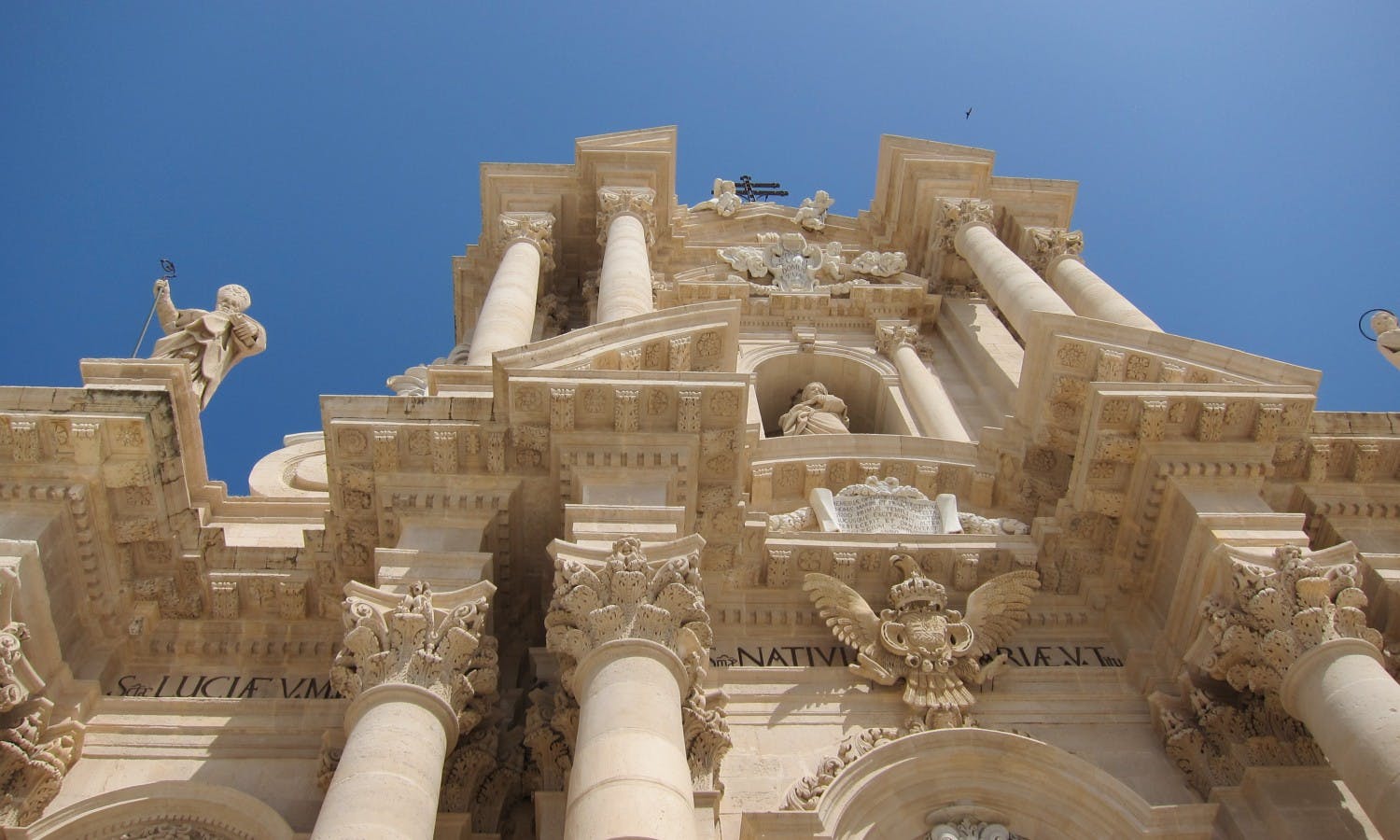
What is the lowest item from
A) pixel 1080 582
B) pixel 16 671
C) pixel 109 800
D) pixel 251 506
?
pixel 109 800

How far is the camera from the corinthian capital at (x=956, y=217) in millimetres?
22859

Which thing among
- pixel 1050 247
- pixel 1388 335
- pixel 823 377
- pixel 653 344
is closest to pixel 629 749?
pixel 653 344

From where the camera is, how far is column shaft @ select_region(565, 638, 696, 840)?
25.4ft

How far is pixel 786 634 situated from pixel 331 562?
4.56 m

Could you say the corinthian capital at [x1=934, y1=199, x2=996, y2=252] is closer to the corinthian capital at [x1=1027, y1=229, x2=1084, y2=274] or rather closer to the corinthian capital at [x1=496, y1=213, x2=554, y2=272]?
the corinthian capital at [x1=1027, y1=229, x2=1084, y2=274]

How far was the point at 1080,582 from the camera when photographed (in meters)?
13.0

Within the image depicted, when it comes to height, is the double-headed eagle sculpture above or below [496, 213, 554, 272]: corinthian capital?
below

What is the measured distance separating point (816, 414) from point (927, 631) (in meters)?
7.39

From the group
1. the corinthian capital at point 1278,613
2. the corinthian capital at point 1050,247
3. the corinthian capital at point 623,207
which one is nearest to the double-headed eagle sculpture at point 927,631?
the corinthian capital at point 1278,613

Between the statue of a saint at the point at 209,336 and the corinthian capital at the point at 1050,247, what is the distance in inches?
535

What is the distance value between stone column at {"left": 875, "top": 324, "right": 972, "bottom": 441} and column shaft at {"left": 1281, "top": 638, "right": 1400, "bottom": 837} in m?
7.68

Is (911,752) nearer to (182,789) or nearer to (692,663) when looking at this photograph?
(692,663)

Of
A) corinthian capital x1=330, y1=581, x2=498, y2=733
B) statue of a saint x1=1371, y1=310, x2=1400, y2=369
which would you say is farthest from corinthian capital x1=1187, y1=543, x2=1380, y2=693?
corinthian capital x1=330, y1=581, x2=498, y2=733

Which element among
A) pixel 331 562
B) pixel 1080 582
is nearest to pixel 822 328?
pixel 1080 582
